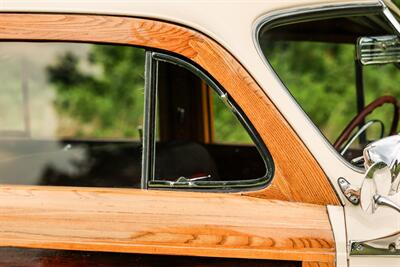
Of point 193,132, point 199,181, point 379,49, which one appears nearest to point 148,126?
point 199,181

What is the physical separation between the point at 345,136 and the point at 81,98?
5730mm

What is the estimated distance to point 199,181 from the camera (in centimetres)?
224

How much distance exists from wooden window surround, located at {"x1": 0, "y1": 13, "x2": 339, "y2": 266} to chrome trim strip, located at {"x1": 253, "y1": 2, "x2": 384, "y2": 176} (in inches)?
2.7

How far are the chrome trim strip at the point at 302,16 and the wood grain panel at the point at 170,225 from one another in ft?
0.83

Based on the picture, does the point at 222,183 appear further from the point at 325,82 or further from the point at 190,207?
the point at 325,82

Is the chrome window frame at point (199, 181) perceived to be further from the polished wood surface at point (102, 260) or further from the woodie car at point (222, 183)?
the polished wood surface at point (102, 260)

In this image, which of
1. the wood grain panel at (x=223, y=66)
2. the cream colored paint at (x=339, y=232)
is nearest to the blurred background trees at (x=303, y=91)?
the wood grain panel at (x=223, y=66)

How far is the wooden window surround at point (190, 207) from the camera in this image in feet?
6.63

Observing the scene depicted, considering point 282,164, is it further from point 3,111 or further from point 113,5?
point 3,111

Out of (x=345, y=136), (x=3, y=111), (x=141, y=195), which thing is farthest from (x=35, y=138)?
(x=141, y=195)

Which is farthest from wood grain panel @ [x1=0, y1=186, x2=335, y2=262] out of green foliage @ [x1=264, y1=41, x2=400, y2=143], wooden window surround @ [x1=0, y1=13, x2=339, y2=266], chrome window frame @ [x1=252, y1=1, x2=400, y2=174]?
green foliage @ [x1=264, y1=41, x2=400, y2=143]

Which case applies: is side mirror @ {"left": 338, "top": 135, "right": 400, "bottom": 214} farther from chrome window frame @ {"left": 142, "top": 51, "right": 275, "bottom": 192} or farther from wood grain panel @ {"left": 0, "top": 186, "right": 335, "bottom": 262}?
chrome window frame @ {"left": 142, "top": 51, "right": 275, "bottom": 192}

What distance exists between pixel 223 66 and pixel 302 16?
0.33 m

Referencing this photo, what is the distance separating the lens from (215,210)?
2.10 metres
